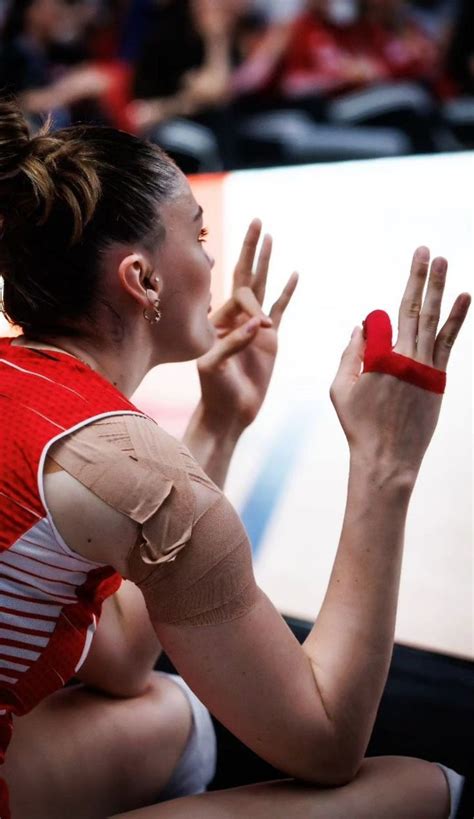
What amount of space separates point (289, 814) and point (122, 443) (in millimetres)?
338

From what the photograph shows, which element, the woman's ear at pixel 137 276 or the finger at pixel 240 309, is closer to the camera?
the woman's ear at pixel 137 276

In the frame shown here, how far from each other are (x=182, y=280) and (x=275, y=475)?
51 cm

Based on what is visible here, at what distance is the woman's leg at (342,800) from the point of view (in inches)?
30.9

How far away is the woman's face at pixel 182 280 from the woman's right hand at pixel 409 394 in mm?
174

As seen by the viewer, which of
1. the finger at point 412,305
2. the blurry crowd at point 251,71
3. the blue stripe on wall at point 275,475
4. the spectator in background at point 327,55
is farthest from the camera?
the spectator in background at point 327,55

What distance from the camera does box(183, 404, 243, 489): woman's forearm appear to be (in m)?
1.06

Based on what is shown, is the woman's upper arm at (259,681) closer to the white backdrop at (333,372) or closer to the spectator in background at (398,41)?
the white backdrop at (333,372)

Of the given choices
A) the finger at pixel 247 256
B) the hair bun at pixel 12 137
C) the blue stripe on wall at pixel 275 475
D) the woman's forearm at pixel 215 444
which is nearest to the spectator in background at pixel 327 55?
the blue stripe on wall at pixel 275 475

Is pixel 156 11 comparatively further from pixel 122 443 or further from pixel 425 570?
pixel 122 443

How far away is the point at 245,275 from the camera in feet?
3.59

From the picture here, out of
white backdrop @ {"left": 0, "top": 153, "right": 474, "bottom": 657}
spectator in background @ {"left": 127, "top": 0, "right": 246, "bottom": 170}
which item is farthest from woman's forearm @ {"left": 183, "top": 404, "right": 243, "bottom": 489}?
spectator in background @ {"left": 127, "top": 0, "right": 246, "bottom": 170}

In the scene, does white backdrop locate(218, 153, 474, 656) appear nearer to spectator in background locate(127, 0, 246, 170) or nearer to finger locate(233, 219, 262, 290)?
finger locate(233, 219, 262, 290)

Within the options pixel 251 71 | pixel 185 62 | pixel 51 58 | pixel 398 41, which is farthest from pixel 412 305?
pixel 51 58

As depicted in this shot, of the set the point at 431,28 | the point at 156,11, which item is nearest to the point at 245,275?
the point at 431,28
